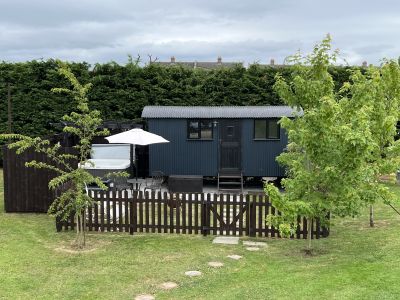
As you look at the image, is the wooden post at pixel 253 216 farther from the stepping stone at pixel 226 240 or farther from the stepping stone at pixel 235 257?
the stepping stone at pixel 235 257

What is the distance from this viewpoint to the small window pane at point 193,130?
18.8 metres

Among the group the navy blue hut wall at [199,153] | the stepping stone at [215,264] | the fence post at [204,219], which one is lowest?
the stepping stone at [215,264]

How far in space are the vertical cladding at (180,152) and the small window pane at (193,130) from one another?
178mm

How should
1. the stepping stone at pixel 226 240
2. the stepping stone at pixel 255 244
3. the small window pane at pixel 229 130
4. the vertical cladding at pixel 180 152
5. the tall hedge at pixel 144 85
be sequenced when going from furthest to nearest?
the tall hedge at pixel 144 85, the vertical cladding at pixel 180 152, the small window pane at pixel 229 130, the stepping stone at pixel 226 240, the stepping stone at pixel 255 244

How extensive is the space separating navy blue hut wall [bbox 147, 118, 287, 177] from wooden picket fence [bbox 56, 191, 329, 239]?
6.42m

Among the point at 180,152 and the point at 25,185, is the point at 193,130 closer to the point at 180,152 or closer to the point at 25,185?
the point at 180,152

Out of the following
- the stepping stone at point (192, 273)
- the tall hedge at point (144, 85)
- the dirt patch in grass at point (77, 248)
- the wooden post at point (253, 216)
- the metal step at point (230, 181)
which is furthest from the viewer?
the tall hedge at point (144, 85)

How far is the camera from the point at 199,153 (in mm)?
18688

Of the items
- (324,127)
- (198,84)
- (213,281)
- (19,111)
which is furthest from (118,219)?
(19,111)

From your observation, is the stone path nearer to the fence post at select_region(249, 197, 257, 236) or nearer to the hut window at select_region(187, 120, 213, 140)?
the fence post at select_region(249, 197, 257, 236)

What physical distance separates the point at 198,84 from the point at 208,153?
5.44 meters

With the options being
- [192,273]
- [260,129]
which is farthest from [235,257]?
[260,129]

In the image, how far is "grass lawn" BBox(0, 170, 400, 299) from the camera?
7.87m

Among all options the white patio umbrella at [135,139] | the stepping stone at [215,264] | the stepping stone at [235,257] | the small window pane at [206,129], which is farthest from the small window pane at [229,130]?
the stepping stone at [215,264]
